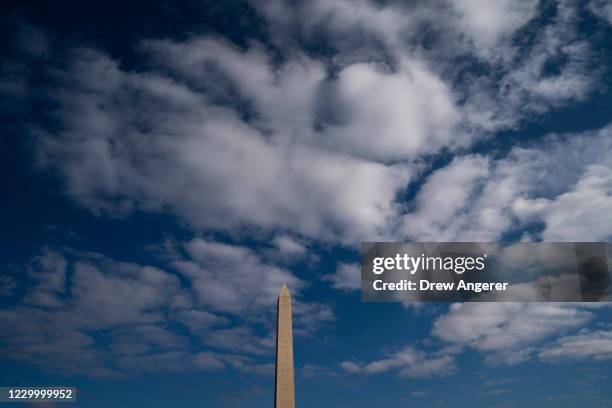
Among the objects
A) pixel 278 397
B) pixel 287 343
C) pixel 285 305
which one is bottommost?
pixel 278 397

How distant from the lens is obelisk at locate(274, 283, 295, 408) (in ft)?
108

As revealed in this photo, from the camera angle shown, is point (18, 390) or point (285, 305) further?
point (285, 305)

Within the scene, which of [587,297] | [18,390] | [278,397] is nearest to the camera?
[587,297]

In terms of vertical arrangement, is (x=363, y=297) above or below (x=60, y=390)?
above

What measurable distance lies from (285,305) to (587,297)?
16.7m

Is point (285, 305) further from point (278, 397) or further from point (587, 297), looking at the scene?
point (587, 297)

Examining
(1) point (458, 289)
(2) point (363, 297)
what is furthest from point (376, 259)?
(1) point (458, 289)

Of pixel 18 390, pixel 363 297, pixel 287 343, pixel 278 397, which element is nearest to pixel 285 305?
pixel 287 343

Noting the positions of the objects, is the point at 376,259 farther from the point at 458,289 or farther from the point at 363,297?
the point at 458,289

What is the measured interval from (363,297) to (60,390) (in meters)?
19.4

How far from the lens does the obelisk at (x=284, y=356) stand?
3303cm

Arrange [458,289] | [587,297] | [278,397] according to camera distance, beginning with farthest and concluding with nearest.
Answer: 1. [278,397]
2. [587,297]
3. [458,289]

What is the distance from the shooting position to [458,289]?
2544 cm

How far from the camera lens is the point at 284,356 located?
33.6 metres
